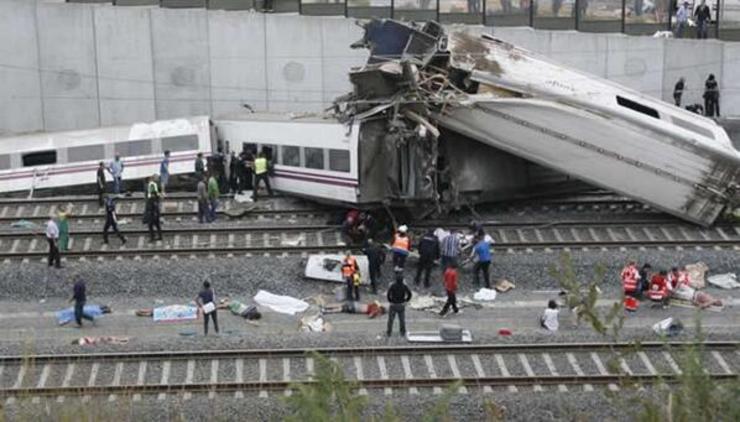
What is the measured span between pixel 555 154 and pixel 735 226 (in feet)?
15.2

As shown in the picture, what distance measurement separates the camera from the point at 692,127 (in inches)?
1145

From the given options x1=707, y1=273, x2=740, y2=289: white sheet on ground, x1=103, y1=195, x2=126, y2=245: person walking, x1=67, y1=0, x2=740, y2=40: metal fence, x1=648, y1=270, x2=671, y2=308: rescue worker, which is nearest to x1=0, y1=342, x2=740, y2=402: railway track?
x1=648, y1=270, x2=671, y2=308: rescue worker

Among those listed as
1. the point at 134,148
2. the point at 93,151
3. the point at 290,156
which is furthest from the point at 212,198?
the point at 93,151

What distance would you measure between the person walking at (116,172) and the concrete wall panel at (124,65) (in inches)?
253

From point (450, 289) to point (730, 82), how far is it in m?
17.1

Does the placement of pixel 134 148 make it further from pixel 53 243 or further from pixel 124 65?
pixel 53 243

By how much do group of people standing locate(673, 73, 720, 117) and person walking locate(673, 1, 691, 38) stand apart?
56.8 inches

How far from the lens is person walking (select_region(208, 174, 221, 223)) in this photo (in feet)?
97.2

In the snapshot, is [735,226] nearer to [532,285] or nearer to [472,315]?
[532,285]

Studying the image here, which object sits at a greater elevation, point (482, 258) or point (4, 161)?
point (4, 161)

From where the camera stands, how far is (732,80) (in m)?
38.3

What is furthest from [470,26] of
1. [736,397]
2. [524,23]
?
[736,397]

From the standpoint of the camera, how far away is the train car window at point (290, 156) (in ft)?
99.6

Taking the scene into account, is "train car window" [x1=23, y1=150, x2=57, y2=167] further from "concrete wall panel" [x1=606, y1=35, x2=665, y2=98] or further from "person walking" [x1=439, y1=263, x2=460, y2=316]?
"concrete wall panel" [x1=606, y1=35, x2=665, y2=98]
